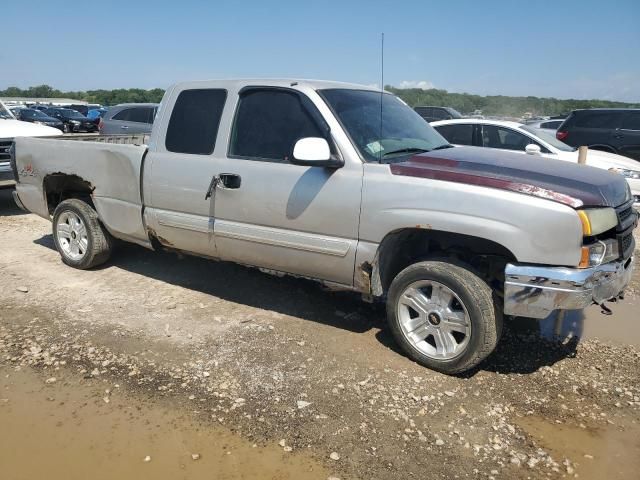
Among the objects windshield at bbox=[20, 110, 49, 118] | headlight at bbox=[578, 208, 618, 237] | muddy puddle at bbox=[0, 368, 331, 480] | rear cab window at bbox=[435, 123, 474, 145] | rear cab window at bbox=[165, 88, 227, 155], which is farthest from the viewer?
windshield at bbox=[20, 110, 49, 118]

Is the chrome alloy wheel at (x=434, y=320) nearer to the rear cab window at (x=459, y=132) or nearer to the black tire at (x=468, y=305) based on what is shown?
the black tire at (x=468, y=305)

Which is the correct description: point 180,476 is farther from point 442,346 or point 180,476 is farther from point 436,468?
point 442,346

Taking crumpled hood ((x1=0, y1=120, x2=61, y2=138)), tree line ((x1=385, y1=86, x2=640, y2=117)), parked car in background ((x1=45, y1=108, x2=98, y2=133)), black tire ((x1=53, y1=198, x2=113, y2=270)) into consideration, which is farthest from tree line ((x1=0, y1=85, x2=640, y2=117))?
parked car in background ((x1=45, y1=108, x2=98, y2=133))

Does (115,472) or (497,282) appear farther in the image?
(497,282)

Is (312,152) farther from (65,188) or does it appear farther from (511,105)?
(511,105)

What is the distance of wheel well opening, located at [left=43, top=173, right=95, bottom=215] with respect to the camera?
18.2 feet

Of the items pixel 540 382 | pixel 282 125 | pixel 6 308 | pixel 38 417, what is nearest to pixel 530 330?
pixel 540 382

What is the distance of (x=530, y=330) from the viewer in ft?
14.6

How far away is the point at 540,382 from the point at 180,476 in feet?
7.91

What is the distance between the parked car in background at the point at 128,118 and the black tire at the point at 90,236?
7.32 m

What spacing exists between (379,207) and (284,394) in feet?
4.52

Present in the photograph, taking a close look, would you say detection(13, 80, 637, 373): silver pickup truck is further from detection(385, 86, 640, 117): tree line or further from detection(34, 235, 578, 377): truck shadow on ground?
detection(385, 86, 640, 117): tree line

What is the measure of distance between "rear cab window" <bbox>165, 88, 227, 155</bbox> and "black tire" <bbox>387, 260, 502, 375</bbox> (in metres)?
1.99

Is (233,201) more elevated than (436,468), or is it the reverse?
(233,201)
